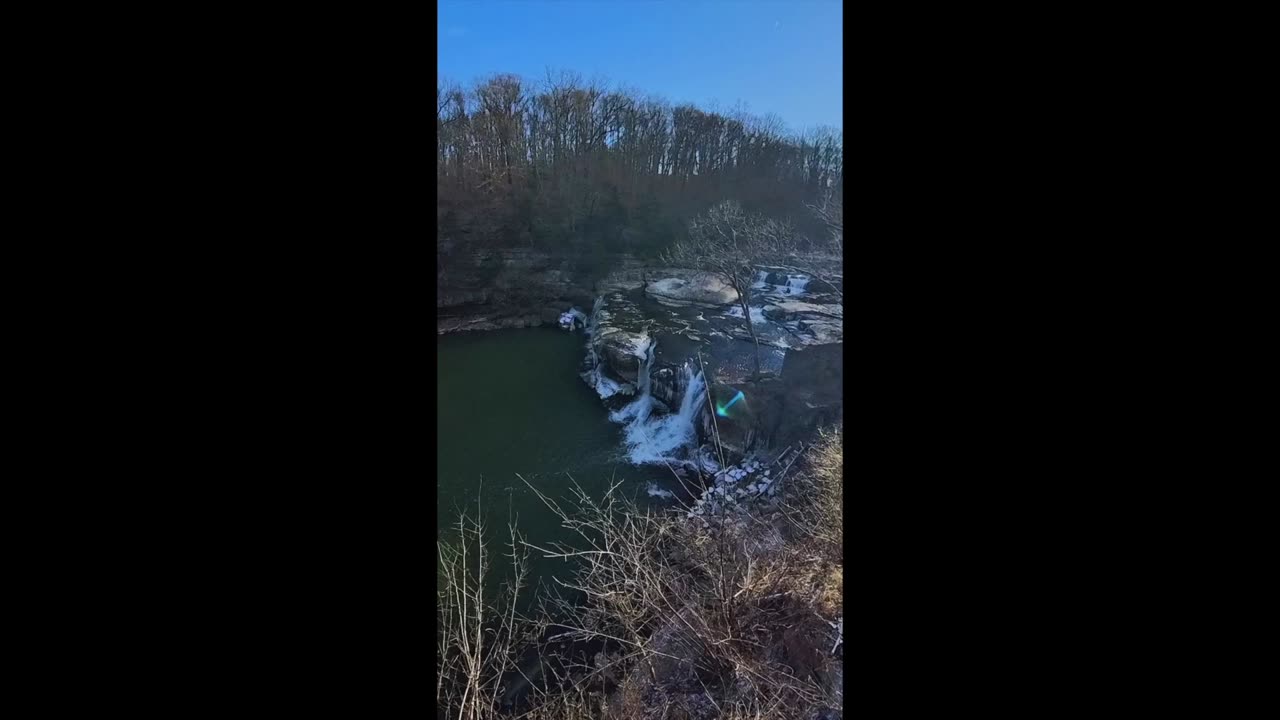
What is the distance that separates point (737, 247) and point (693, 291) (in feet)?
5.10

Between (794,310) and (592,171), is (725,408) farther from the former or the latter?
(592,171)

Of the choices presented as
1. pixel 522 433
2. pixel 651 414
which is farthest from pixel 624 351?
pixel 522 433

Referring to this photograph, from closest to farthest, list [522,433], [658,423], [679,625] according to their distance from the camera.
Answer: [679,625] < [522,433] < [658,423]

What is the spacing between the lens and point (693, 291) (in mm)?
16047

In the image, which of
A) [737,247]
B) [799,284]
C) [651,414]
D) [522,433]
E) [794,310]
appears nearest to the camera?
[522,433]

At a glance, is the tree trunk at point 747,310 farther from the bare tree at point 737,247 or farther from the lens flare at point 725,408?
the lens flare at point 725,408

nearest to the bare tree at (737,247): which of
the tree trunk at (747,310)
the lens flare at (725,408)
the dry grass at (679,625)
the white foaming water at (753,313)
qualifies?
the tree trunk at (747,310)

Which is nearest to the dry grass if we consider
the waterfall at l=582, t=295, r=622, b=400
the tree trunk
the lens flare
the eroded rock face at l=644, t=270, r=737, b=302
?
the lens flare
